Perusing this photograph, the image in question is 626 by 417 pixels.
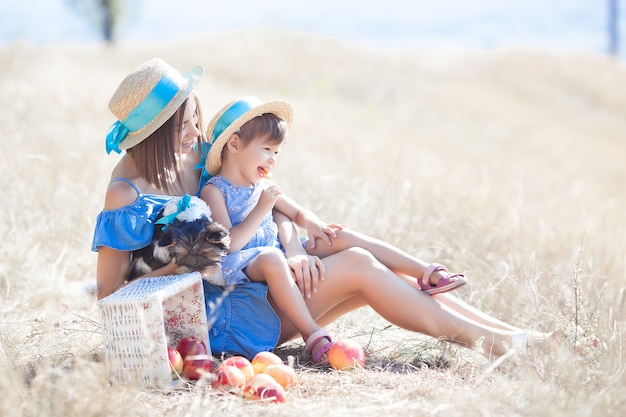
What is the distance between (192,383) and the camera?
285cm

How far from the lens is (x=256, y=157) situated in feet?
10.5

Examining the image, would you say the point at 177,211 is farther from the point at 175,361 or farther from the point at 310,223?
the point at 310,223

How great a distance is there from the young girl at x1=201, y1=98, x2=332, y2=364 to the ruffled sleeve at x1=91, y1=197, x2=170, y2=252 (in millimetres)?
305

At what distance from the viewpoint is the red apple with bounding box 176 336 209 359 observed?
9.56 feet

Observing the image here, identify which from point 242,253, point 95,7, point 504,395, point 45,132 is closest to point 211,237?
point 242,253

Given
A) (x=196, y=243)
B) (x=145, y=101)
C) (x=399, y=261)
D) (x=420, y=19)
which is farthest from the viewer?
(x=420, y=19)

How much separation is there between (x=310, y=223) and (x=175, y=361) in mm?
977

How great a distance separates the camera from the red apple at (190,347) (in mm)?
2914

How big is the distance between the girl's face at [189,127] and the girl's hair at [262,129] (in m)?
0.20

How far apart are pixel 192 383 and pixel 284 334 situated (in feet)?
1.94

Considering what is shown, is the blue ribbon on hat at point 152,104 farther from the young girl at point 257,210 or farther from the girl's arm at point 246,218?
the girl's arm at point 246,218

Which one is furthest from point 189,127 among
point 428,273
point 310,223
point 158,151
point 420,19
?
point 420,19

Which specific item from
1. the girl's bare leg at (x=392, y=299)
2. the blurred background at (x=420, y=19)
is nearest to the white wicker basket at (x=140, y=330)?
the girl's bare leg at (x=392, y=299)

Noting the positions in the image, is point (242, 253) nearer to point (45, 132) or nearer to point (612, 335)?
point (612, 335)
